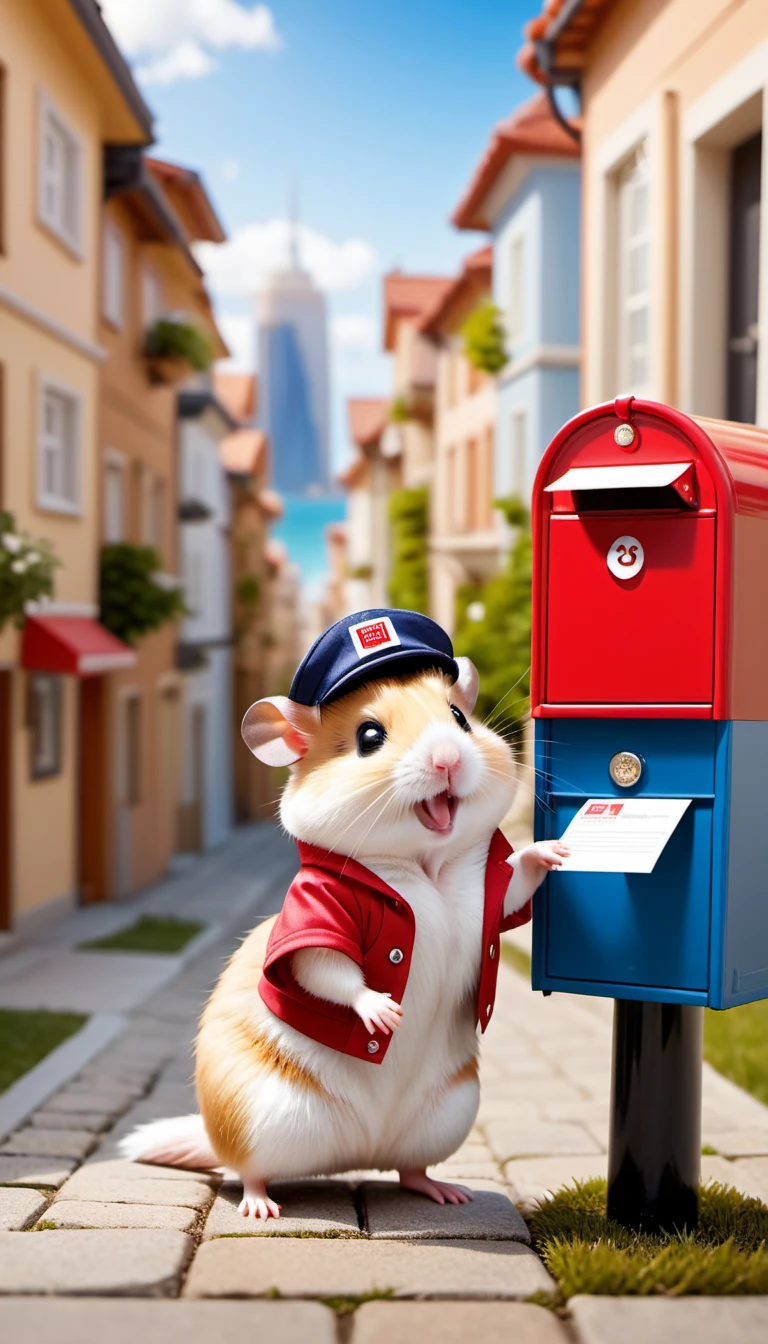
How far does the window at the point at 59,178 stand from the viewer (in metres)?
12.5

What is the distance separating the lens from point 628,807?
11.5ft

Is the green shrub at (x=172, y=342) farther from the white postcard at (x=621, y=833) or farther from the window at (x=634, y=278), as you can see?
the white postcard at (x=621, y=833)

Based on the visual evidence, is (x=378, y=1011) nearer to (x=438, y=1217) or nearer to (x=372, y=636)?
(x=438, y=1217)

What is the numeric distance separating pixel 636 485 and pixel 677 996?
50.3 inches

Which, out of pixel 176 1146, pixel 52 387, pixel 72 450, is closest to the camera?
pixel 176 1146

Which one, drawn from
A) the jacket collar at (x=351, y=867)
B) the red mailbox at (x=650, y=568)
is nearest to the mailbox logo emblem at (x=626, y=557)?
the red mailbox at (x=650, y=568)

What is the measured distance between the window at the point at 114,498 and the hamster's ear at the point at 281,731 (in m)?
13.0

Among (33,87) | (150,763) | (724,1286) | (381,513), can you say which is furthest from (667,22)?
(381,513)

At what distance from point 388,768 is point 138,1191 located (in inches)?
62.3

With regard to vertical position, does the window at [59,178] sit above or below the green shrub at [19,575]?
above

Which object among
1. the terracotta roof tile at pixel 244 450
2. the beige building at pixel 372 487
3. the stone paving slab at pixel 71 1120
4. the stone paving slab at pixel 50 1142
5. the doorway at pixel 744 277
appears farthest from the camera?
the beige building at pixel 372 487

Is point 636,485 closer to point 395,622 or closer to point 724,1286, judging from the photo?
point 395,622

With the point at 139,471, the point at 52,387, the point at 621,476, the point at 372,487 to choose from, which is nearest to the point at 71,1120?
the point at 621,476

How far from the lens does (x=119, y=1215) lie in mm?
3680
